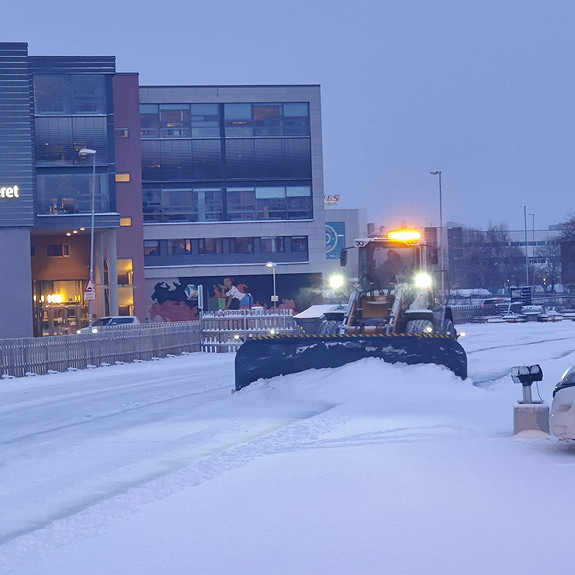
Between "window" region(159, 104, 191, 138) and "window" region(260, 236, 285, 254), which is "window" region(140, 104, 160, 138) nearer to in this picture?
"window" region(159, 104, 191, 138)

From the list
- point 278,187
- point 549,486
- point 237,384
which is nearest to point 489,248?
point 278,187

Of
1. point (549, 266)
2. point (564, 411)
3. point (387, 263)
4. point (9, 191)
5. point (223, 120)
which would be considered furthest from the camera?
point (549, 266)

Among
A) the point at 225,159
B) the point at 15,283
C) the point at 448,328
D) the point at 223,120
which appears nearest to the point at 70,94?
the point at 15,283

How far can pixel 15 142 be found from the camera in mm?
50531

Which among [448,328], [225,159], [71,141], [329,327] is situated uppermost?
[225,159]

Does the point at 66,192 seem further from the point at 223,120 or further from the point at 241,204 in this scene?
the point at 241,204

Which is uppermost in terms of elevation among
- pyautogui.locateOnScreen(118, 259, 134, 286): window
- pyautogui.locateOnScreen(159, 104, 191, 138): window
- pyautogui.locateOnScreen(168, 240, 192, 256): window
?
pyautogui.locateOnScreen(159, 104, 191, 138): window

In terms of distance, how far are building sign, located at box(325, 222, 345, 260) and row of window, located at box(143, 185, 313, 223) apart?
3486 centimetres

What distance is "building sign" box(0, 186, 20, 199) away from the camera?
5025 cm

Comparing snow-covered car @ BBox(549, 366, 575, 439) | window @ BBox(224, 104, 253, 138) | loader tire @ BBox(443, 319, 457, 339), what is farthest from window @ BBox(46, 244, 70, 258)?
snow-covered car @ BBox(549, 366, 575, 439)

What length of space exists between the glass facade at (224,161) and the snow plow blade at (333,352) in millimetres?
59477

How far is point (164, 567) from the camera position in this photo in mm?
7352

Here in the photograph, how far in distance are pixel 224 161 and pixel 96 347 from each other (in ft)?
155

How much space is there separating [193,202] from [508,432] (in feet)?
218
